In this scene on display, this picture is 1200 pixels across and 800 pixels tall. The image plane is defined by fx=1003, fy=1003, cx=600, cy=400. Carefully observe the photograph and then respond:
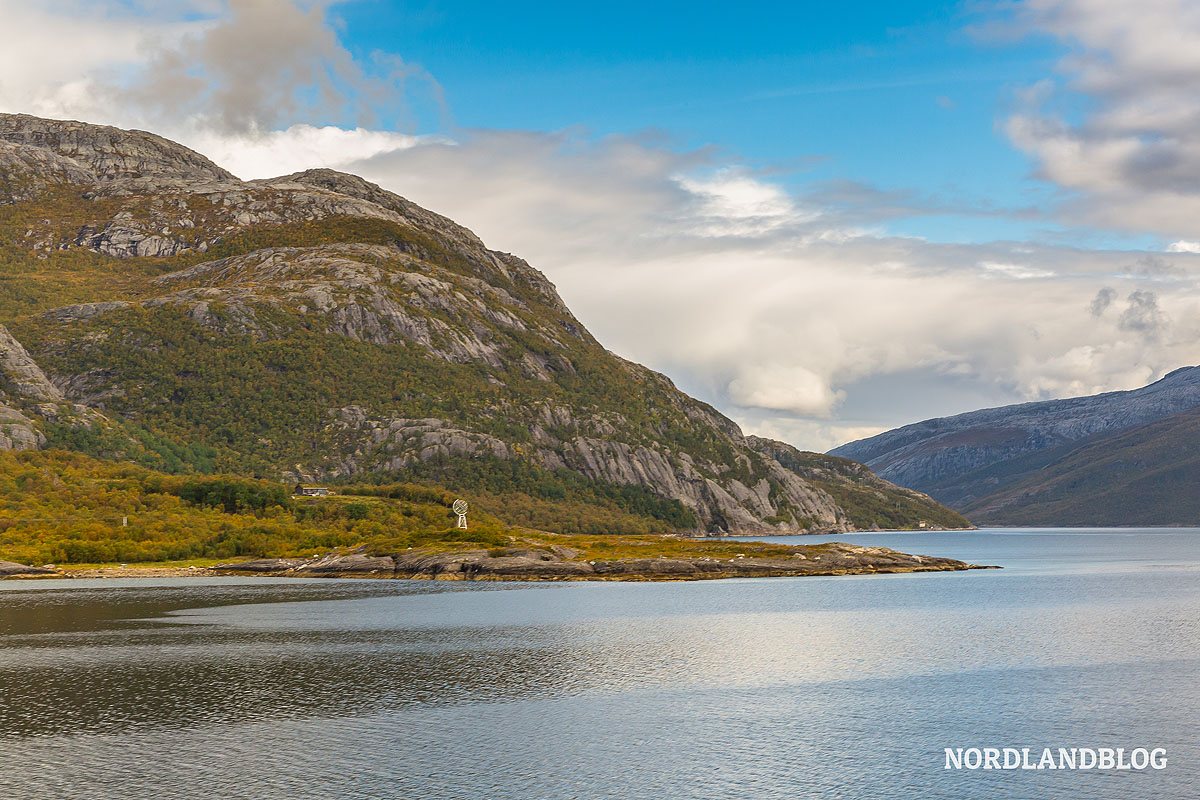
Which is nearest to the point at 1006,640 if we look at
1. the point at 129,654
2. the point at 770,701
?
the point at 770,701

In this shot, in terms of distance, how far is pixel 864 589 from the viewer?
178000 mm

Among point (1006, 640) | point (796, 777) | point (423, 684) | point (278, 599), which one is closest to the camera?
point (796, 777)

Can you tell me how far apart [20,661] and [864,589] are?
13196 cm

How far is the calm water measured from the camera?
177 ft

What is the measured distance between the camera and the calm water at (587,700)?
5409cm

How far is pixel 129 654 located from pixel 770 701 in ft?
211

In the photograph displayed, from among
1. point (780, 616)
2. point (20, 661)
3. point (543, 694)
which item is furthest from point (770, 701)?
point (20, 661)

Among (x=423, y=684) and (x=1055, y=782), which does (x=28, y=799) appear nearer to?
(x=423, y=684)

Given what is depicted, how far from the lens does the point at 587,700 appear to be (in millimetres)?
76125

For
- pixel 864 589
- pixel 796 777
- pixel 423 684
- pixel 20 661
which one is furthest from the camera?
pixel 864 589

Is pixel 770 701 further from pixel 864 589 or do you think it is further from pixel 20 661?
pixel 864 589

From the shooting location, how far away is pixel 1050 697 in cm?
7450

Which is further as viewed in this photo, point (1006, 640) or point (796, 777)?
point (1006, 640)

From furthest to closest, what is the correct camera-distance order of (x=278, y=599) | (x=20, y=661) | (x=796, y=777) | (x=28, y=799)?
1. (x=278, y=599)
2. (x=20, y=661)
3. (x=796, y=777)
4. (x=28, y=799)
